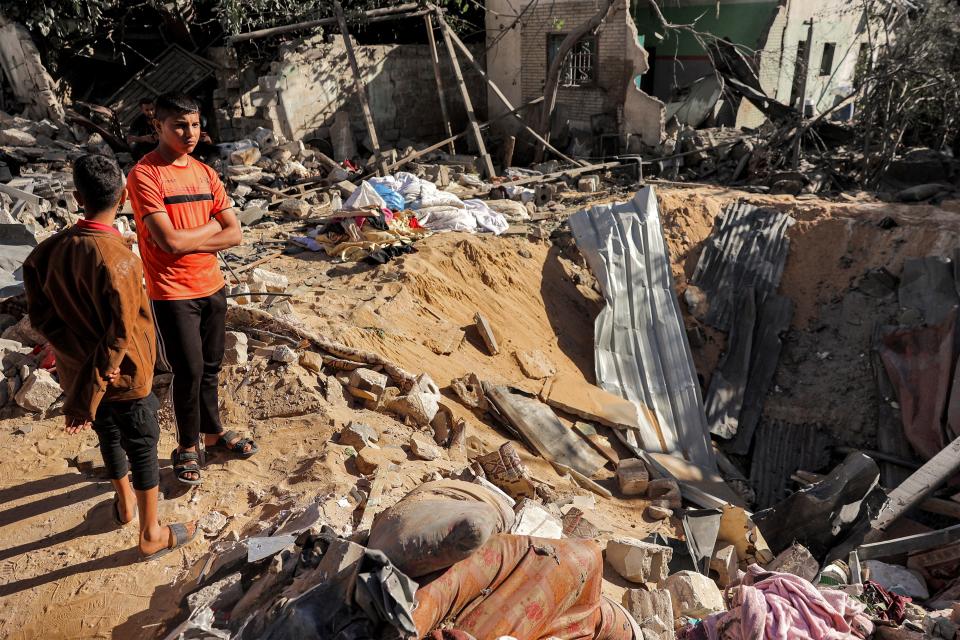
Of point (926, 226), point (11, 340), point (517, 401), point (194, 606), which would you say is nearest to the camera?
Result: point (194, 606)

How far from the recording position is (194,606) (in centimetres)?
255

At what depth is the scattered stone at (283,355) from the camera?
14.3 ft

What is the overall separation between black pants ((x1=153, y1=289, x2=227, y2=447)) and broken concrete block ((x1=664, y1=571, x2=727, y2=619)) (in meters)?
2.53

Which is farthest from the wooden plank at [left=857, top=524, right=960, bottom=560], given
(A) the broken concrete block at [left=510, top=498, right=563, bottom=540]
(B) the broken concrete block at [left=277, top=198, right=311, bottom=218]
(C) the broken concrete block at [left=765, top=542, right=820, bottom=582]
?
(B) the broken concrete block at [left=277, top=198, right=311, bottom=218]

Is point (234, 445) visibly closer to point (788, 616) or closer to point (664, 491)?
point (788, 616)

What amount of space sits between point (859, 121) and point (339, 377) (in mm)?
10581

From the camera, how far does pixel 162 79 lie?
12102mm

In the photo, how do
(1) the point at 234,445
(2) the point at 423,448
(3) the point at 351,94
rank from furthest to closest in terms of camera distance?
(3) the point at 351,94
(2) the point at 423,448
(1) the point at 234,445

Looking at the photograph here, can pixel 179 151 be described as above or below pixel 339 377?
above

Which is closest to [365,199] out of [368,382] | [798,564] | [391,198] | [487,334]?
[391,198]

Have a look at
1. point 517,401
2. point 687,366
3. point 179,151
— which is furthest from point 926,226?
point 179,151

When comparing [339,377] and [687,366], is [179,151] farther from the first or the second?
[687,366]

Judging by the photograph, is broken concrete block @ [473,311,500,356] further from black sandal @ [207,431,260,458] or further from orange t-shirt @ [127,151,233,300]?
orange t-shirt @ [127,151,233,300]

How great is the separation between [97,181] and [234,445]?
1.59 metres
